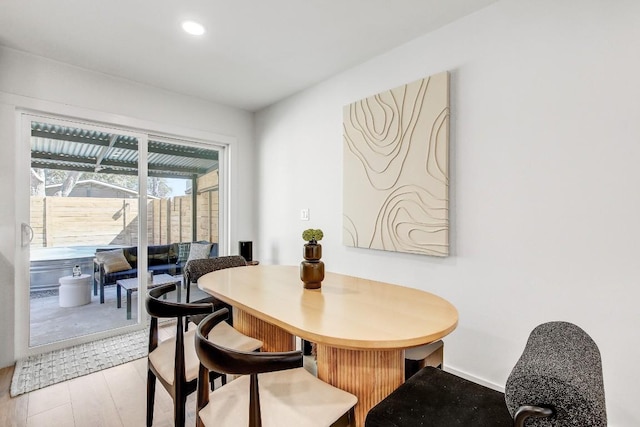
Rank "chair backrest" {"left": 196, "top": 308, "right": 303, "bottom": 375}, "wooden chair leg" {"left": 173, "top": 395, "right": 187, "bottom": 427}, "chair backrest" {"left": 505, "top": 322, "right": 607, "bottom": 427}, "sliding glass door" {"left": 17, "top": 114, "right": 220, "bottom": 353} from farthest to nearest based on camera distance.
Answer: "sliding glass door" {"left": 17, "top": 114, "right": 220, "bottom": 353} → "wooden chair leg" {"left": 173, "top": 395, "right": 187, "bottom": 427} → "chair backrest" {"left": 196, "top": 308, "right": 303, "bottom": 375} → "chair backrest" {"left": 505, "top": 322, "right": 607, "bottom": 427}

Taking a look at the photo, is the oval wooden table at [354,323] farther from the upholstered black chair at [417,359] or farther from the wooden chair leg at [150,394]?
the wooden chair leg at [150,394]

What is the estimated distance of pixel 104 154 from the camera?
124 inches

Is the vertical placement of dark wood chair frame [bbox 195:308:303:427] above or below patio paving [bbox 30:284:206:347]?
above

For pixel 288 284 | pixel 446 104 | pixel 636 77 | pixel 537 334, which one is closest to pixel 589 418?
→ pixel 537 334

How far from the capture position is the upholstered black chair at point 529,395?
0.70 m

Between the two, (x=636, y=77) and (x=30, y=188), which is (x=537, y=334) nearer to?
(x=636, y=77)

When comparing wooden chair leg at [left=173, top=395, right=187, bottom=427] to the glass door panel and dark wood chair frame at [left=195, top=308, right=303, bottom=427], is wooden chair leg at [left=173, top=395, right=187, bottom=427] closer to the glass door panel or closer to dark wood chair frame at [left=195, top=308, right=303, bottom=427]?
dark wood chair frame at [left=195, top=308, right=303, bottom=427]

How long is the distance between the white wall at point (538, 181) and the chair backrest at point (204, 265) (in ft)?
4.06

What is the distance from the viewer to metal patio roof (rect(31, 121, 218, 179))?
282cm

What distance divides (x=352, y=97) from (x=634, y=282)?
2357 mm

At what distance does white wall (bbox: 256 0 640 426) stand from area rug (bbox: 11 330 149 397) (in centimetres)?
240

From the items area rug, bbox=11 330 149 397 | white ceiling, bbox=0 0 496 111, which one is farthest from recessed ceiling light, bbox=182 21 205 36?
area rug, bbox=11 330 149 397

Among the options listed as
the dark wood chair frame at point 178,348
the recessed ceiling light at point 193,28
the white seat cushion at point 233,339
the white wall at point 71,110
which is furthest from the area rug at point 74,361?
the recessed ceiling light at point 193,28

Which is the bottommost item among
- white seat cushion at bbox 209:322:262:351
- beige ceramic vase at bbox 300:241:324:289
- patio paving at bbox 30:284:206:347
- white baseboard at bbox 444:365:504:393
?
white baseboard at bbox 444:365:504:393
